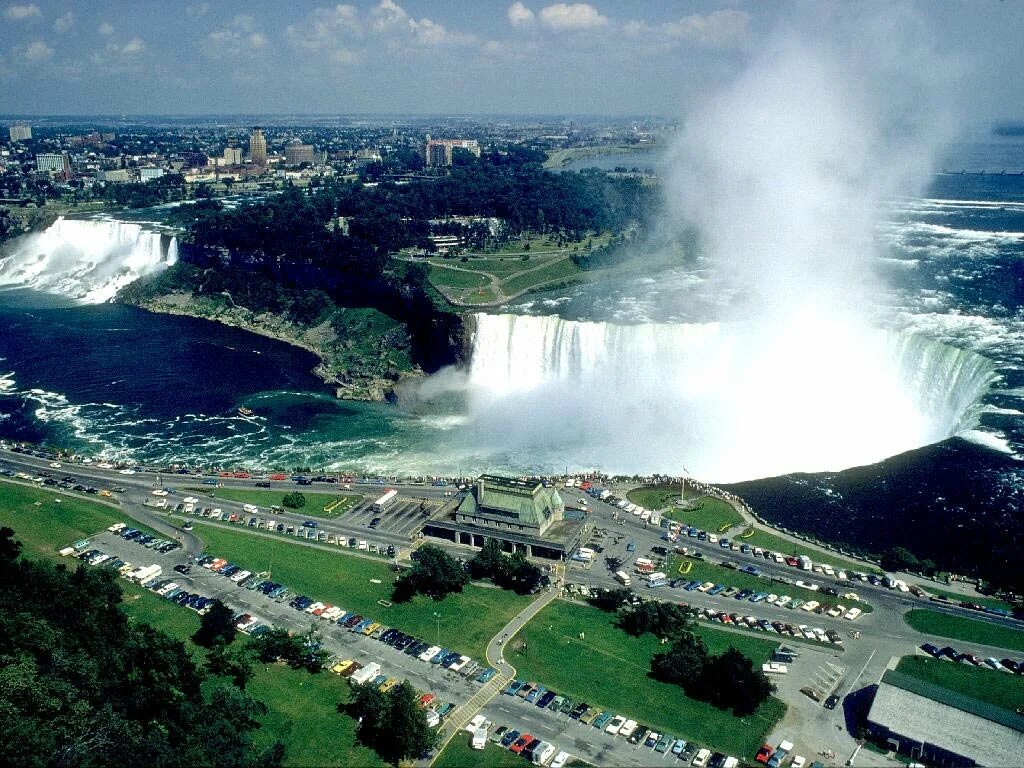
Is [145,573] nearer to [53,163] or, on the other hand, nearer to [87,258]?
A: [87,258]

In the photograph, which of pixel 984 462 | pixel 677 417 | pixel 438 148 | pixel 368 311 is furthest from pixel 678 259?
pixel 438 148

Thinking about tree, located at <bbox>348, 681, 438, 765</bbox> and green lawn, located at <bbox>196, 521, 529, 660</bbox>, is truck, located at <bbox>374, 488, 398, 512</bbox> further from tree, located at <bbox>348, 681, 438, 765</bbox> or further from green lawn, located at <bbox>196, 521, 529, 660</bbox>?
tree, located at <bbox>348, 681, 438, 765</bbox>

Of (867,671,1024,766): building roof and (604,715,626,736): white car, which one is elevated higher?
(867,671,1024,766): building roof

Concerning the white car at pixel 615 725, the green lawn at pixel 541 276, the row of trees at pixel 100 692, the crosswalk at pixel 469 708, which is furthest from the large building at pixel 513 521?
the green lawn at pixel 541 276

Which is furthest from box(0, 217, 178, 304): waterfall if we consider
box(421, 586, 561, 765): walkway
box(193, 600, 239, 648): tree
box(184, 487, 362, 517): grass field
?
box(421, 586, 561, 765): walkway

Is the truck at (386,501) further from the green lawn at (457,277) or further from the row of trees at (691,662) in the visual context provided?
the green lawn at (457,277)

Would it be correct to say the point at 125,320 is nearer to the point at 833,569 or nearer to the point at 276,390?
the point at 276,390

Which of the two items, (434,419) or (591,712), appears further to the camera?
(434,419)
